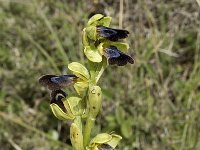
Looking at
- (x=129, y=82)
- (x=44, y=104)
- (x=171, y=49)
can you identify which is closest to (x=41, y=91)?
(x=44, y=104)

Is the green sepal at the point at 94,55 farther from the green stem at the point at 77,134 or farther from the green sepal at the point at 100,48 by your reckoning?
the green stem at the point at 77,134

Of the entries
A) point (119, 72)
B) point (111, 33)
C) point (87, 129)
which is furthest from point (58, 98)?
point (119, 72)

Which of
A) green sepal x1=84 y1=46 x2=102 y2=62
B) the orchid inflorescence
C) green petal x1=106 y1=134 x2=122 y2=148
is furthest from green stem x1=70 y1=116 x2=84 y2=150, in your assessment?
green sepal x1=84 y1=46 x2=102 y2=62

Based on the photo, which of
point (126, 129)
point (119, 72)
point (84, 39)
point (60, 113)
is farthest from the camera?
point (119, 72)

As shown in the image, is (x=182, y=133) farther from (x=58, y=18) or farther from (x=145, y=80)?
(x=58, y=18)

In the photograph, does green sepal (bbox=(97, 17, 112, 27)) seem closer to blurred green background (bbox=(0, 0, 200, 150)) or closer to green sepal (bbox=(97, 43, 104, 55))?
green sepal (bbox=(97, 43, 104, 55))

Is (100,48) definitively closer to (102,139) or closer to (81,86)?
(81,86)
